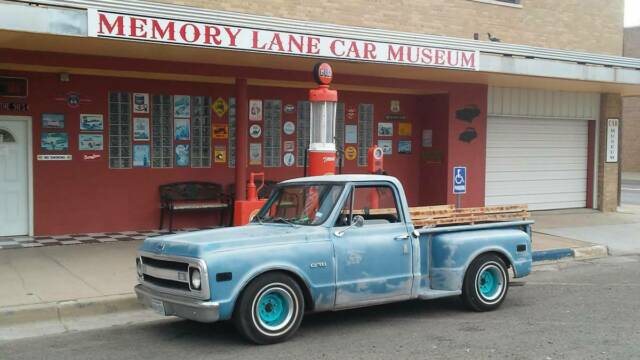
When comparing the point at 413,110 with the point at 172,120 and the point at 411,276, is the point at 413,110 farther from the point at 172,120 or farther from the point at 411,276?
the point at 411,276

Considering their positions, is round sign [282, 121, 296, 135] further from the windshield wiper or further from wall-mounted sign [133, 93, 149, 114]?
the windshield wiper

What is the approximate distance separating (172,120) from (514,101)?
825 centimetres

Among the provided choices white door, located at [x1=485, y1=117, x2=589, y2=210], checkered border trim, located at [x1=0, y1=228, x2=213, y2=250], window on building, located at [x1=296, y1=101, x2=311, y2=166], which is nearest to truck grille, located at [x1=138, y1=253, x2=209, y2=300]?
checkered border trim, located at [x1=0, y1=228, x2=213, y2=250]

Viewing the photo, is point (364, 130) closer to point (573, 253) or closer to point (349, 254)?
point (573, 253)

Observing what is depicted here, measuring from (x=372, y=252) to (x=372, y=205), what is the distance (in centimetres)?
69

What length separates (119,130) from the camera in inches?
506

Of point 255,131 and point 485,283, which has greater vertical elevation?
point 255,131

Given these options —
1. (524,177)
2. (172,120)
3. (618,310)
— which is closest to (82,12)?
(172,120)

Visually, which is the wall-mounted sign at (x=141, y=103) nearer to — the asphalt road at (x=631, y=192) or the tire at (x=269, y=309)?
the tire at (x=269, y=309)

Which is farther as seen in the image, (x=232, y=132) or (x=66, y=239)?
(x=232, y=132)

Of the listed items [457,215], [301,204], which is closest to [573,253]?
[457,215]

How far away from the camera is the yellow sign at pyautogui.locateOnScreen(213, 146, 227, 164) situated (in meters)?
13.8

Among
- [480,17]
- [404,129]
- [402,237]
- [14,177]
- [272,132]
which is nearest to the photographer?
[402,237]

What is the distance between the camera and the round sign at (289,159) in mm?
14633
